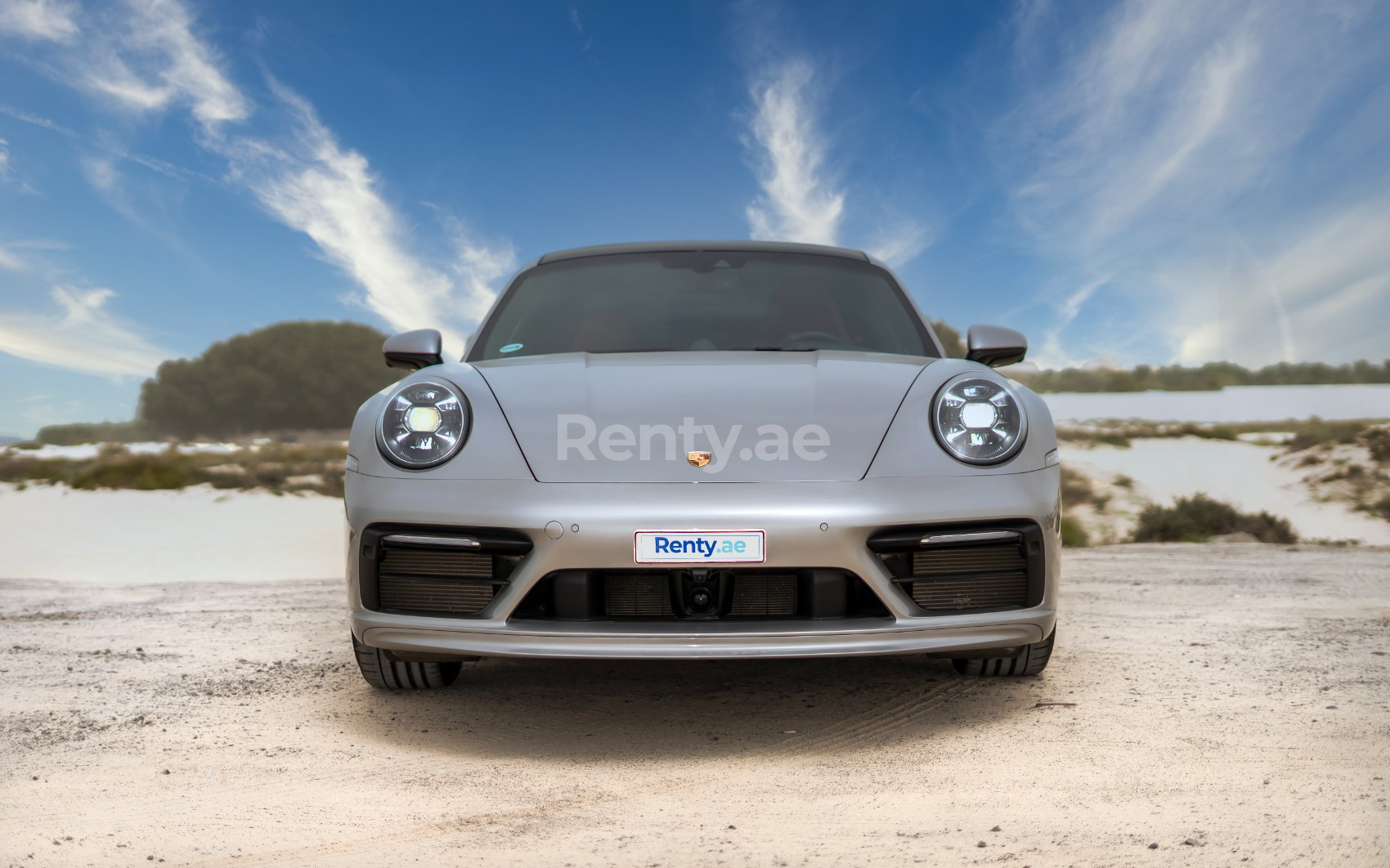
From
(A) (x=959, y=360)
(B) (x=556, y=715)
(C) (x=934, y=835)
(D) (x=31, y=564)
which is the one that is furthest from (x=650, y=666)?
(D) (x=31, y=564)

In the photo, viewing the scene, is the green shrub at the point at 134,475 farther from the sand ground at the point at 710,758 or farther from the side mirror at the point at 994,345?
the side mirror at the point at 994,345

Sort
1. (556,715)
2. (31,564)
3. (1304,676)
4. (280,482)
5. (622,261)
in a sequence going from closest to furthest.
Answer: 1. (556,715)
2. (1304,676)
3. (622,261)
4. (31,564)
5. (280,482)

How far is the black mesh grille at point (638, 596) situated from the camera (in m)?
2.76

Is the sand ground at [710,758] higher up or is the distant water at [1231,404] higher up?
the distant water at [1231,404]

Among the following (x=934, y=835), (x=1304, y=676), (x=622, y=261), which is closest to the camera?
(x=934, y=835)

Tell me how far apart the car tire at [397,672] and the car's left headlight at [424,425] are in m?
0.71

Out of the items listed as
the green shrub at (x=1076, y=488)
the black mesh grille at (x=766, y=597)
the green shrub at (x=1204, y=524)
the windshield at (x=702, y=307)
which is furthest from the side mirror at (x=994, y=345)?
the green shrub at (x=1076, y=488)

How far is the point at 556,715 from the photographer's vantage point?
10.6 feet

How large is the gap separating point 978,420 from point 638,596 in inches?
39.8

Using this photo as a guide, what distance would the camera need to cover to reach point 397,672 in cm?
335

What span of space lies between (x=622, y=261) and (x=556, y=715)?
1.77m

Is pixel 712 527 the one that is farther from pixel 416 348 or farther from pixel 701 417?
pixel 416 348

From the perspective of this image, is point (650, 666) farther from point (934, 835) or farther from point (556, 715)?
point (934, 835)

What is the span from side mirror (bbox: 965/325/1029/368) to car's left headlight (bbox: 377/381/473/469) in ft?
5.57
